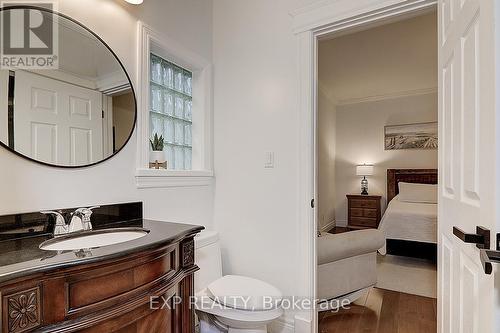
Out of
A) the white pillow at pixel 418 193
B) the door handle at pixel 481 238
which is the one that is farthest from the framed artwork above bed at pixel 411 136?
the door handle at pixel 481 238

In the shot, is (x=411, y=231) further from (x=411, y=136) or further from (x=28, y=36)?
(x=28, y=36)

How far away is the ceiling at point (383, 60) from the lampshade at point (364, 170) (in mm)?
1387

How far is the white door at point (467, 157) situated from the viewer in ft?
2.18

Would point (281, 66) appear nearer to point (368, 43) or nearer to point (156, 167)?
point (156, 167)

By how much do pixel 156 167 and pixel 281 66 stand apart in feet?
3.58

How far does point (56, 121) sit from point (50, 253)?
0.70m

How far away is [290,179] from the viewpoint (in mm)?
1853

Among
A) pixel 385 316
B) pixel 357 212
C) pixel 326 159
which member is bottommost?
pixel 385 316

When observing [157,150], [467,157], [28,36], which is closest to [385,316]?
[467,157]

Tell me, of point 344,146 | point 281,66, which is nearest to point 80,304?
point 281,66

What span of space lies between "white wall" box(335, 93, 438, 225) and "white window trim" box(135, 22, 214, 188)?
422cm

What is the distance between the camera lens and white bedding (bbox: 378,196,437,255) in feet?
10.9

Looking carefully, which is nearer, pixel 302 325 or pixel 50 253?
pixel 50 253

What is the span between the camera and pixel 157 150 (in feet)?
5.95
